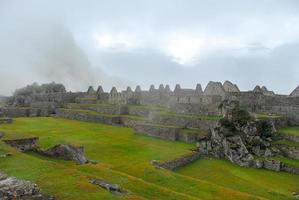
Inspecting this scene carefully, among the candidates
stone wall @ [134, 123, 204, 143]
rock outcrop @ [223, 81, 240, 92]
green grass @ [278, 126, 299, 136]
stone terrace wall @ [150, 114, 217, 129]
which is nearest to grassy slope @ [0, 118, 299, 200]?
stone wall @ [134, 123, 204, 143]

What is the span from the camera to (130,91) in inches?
2500

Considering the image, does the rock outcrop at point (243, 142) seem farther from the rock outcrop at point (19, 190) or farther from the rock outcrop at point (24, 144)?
the rock outcrop at point (19, 190)

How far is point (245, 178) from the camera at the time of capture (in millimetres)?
27562

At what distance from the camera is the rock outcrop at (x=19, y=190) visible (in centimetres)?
1421

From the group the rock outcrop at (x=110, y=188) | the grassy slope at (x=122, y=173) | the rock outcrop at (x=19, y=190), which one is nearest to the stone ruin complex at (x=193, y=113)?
the grassy slope at (x=122, y=173)

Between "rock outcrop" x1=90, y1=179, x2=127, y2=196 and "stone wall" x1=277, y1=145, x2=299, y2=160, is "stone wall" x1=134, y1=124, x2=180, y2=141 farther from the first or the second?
"rock outcrop" x1=90, y1=179, x2=127, y2=196

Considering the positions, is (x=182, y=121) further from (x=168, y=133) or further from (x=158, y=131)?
(x=158, y=131)

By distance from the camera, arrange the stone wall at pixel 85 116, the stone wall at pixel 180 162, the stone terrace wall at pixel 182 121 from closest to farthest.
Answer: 1. the stone wall at pixel 180 162
2. the stone terrace wall at pixel 182 121
3. the stone wall at pixel 85 116

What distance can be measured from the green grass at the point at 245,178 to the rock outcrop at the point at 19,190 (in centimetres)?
1387

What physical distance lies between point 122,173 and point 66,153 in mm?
4651

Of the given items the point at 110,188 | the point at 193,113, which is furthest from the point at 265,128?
the point at 110,188

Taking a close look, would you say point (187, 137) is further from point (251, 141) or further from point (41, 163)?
point (41, 163)

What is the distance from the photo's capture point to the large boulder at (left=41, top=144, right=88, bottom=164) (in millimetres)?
24469

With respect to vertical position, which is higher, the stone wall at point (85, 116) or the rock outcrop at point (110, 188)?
the stone wall at point (85, 116)
